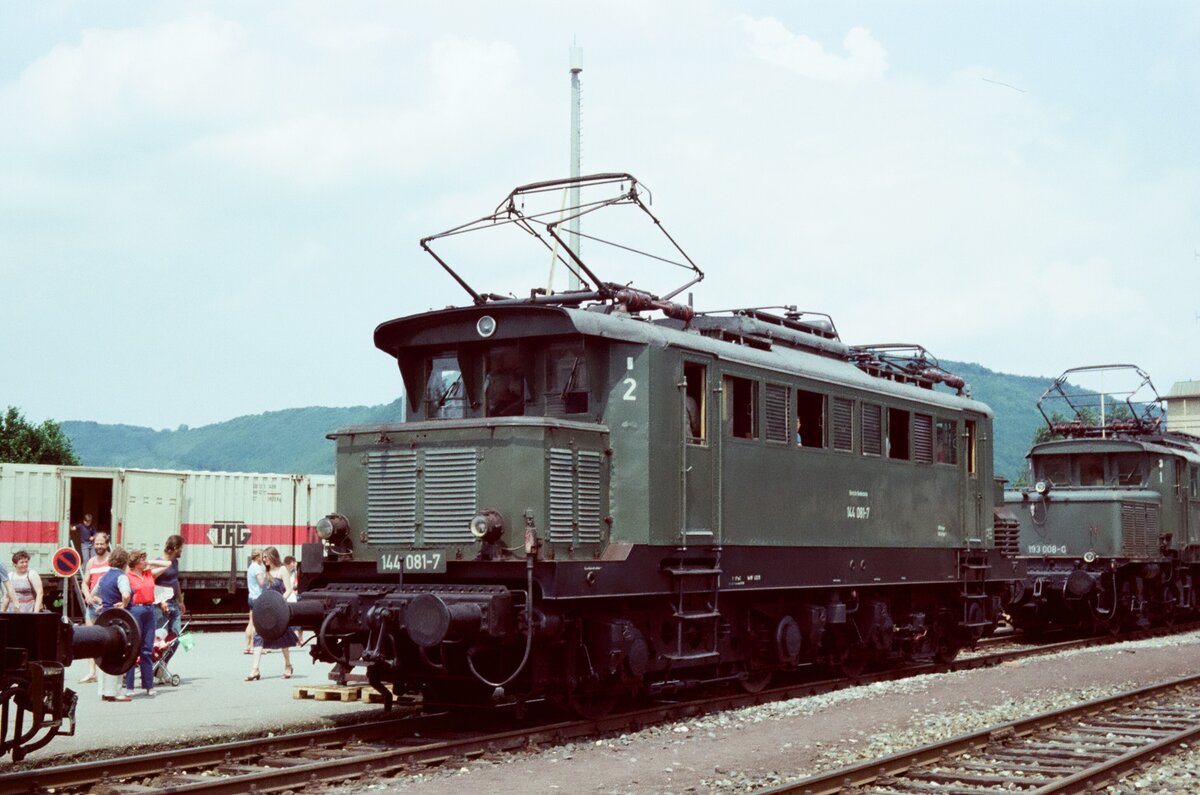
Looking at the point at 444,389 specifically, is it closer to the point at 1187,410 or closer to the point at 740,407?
the point at 740,407

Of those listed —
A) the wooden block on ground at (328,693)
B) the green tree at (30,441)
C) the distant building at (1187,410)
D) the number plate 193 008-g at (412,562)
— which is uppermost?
the distant building at (1187,410)

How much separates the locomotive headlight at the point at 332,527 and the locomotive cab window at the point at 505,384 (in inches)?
66.6

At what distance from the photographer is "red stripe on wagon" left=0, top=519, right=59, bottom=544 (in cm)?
2867

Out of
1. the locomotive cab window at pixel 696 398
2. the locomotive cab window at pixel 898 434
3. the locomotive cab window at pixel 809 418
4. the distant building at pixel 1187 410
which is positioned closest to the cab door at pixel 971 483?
the locomotive cab window at pixel 898 434

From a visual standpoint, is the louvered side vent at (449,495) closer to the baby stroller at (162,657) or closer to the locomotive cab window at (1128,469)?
the baby stroller at (162,657)

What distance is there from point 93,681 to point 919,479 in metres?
10.5

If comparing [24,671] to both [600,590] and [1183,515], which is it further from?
[1183,515]

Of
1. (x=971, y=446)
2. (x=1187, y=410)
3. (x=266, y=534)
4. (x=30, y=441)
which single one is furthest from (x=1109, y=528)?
(x=1187, y=410)

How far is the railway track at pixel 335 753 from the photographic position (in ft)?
31.4

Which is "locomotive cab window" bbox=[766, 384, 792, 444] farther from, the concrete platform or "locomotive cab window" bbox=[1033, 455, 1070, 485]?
"locomotive cab window" bbox=[1033, 455, 1070, 485]

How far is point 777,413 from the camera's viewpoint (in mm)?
14547

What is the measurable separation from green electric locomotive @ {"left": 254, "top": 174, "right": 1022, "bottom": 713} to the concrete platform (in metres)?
1.15

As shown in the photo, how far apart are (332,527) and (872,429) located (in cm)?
692

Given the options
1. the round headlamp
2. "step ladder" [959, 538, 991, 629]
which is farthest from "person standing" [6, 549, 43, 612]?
"step ladder" [959, 538, 991, 629]
